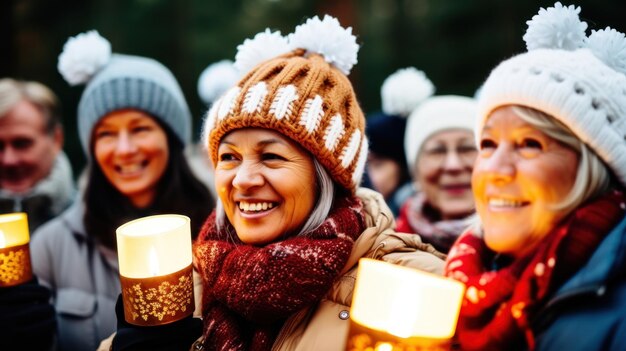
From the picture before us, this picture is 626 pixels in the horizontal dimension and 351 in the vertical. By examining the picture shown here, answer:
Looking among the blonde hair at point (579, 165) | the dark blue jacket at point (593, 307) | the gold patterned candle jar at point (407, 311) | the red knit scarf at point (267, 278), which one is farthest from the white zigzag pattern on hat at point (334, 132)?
the dark blue jacket at point (593, 307)

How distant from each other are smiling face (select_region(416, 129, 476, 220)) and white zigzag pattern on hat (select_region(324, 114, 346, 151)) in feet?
6.35

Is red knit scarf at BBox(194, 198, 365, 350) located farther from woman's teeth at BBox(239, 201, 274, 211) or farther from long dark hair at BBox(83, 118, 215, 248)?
long dark hair at BBox(83, 118, 215, 248)

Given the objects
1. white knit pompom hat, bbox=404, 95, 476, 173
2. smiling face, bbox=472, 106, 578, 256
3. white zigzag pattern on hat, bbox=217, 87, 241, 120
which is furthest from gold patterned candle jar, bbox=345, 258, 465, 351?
white knit pompom hat, bbox=404, 95, 476, 173

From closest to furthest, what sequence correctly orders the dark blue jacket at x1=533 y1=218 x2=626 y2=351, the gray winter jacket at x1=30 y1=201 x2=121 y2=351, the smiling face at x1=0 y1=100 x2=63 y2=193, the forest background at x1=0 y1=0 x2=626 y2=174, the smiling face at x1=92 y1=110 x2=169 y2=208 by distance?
the dark blue jacket at x1=533 y1=218 x2=626 y2=351, the gray winter jacket at x1=30 y1=201 x2=121 y2=351, the smiling face at x1=92 y1=110 x2=169 y2=208, the smiling face at x1=0 y1=100 x2=63 y2=193, the forest background at x1=0 y1=0 x2=626 y2=174

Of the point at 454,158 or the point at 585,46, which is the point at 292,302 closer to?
the point at 585,46

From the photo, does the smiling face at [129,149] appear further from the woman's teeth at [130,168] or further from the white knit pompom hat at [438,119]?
the white knit pompom hat at [438,119]

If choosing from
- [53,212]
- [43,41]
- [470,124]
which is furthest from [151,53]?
[470,124]

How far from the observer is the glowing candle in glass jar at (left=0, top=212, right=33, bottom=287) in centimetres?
205

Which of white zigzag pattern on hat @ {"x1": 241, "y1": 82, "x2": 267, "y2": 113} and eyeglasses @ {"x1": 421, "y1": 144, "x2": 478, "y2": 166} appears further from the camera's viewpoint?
eyeglasses @ {"x1": 421, "y1": 144, "x2": 478, "y2": 166}

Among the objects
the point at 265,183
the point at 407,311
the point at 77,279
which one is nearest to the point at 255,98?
the point at 265,183

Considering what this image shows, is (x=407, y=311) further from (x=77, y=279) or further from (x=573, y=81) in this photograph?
(x=77, y=279)

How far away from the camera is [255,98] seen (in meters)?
2.13

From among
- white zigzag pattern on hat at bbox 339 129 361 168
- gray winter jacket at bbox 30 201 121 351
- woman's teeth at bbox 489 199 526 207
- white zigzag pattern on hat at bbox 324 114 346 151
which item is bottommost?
gray winter jacket at bbox 30 201 121 351

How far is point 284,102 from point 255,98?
0.14 meters
